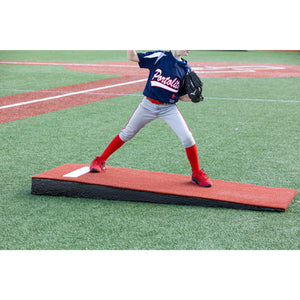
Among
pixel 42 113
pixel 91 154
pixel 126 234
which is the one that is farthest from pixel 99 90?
pixel 126 234

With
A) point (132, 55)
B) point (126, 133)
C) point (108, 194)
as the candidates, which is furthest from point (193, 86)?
point (108, 194)

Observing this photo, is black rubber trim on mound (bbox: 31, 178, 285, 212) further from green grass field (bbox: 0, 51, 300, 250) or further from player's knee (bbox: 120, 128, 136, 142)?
player's knee (bbox: 120, 128, 136, 142)

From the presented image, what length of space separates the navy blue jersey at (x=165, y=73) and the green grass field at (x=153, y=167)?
3.60ft

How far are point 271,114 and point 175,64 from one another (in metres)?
5.24

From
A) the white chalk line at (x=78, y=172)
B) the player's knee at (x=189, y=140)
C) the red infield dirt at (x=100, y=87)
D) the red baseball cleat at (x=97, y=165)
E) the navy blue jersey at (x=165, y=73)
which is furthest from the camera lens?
the red infield dirt at (x=100, y=87)

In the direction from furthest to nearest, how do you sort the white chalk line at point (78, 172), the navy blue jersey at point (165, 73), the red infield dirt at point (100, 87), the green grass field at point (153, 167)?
1. the red infield dirt at point (100, 87)
2. the white chalk line at point (78, 172)
3. the navy blue jersey at point (165, 73)
4. the green grass field at point (153, 167)

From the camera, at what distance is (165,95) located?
4.43 metres

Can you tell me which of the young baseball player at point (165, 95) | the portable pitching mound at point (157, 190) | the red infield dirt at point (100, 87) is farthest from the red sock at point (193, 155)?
the red infield dirt at point (100, 87)

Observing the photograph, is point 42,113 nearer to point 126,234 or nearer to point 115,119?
point 115,119

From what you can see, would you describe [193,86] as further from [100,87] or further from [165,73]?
[100,87]

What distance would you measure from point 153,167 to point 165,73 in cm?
153

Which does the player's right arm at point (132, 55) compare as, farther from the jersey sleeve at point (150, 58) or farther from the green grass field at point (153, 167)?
the green grass field at point (153, 167)

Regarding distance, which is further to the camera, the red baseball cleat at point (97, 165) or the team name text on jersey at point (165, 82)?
the red baseball cleat at point (97, 165)

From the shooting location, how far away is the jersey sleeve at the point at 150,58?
432 centimetres
